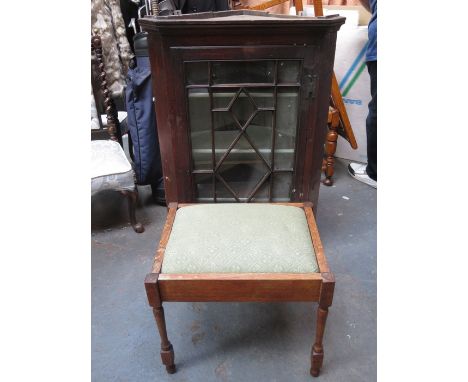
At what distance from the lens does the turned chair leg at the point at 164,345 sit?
0.93 metres

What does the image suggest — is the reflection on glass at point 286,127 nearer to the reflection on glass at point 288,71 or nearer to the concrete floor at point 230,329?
the reflection on glass at point 288,71

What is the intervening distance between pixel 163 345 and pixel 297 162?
2.45ft

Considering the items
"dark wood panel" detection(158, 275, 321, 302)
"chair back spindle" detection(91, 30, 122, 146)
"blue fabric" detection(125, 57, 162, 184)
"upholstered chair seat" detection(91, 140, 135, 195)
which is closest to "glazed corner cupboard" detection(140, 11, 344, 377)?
"dark wood panel" detection(158, 275, 321, 302)

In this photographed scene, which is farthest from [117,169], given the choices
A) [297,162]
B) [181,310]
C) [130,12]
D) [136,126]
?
[130,12]

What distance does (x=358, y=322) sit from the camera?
1.21 meters

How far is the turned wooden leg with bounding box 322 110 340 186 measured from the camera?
1946mm

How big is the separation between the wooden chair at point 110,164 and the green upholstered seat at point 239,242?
23.6 inches

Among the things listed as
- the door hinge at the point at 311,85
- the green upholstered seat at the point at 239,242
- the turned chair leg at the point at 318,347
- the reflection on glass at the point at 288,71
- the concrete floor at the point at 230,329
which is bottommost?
the concrete floor at the point at 230,329

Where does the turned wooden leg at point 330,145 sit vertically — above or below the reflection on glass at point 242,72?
below

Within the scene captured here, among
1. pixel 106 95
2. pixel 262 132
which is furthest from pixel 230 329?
pixel 106 95

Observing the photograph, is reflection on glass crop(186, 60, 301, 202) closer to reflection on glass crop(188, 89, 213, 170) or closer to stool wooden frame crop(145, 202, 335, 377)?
reflection on glass crop(188, 89, 213, 170)

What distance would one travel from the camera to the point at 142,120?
5.39 feet

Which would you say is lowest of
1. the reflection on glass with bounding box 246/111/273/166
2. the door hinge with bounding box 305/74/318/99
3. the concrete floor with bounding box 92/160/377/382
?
the concrete floor with bounding box 92/160/377/382

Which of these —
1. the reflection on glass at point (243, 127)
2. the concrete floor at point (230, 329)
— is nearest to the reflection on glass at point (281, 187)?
the reflection on glass at point (243, 127)
